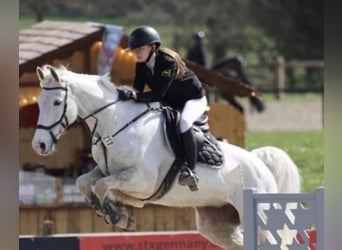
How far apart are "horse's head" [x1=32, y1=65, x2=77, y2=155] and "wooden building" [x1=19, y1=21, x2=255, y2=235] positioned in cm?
226

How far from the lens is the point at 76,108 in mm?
5934

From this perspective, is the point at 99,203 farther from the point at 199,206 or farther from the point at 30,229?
the point at 30,229

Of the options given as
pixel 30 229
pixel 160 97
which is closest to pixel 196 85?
pixel 160 97

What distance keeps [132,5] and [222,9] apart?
4.52m

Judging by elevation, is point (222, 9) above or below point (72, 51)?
above

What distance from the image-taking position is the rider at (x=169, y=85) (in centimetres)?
578

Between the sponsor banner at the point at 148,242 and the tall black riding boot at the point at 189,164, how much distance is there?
53cm

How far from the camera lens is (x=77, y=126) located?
27.7 ft

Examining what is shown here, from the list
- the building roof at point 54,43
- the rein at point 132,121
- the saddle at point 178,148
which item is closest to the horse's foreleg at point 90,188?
the rein at point 132,121

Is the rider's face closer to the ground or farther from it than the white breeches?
farther from it

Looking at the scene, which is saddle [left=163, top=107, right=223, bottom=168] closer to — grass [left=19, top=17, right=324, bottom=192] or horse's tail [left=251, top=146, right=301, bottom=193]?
horse's tail [left=251, top=146, right=301, bottom=193]

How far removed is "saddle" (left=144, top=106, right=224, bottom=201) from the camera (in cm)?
591

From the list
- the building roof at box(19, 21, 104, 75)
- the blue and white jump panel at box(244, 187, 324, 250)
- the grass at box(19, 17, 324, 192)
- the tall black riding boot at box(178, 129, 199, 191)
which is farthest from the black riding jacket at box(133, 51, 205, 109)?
the grass at box(19, 17, 324, 192)

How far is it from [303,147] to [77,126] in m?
6.13
